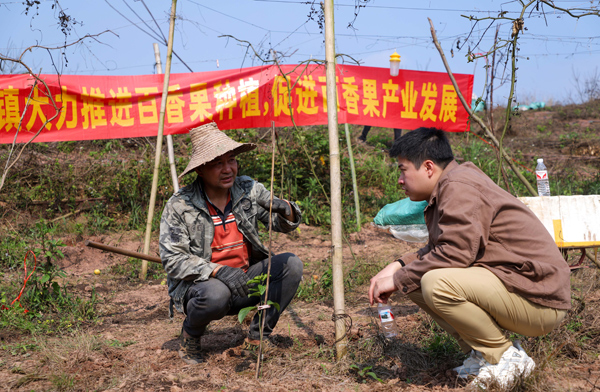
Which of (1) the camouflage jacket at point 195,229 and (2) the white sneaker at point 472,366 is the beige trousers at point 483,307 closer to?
(2) the white sneaker at point 472,366

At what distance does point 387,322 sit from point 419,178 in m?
1.15

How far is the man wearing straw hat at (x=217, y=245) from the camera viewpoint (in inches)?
105

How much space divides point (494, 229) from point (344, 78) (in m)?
4.56

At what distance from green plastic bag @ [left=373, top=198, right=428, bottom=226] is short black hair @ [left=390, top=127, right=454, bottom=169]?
1.27 metres

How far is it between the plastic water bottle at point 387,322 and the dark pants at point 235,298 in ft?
1.81

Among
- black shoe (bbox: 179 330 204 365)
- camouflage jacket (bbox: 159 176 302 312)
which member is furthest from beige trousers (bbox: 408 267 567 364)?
black shoe (bbox: 179 330 204 365)

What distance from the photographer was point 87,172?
712cm

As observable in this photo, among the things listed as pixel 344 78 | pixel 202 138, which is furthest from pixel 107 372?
pixel 344 78

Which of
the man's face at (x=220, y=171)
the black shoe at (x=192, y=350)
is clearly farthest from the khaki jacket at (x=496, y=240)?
the black shoe at (x=192, y=350)

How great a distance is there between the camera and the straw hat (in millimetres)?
2734

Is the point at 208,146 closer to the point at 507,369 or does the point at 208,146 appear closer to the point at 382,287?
the point at 382,287

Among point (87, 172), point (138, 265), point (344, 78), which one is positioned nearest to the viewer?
point (138, 265)

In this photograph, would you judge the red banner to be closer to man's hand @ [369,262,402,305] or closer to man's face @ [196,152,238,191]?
man's face @ [196,152,238,191]

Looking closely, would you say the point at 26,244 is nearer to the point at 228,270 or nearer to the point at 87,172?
the point at 87,172
